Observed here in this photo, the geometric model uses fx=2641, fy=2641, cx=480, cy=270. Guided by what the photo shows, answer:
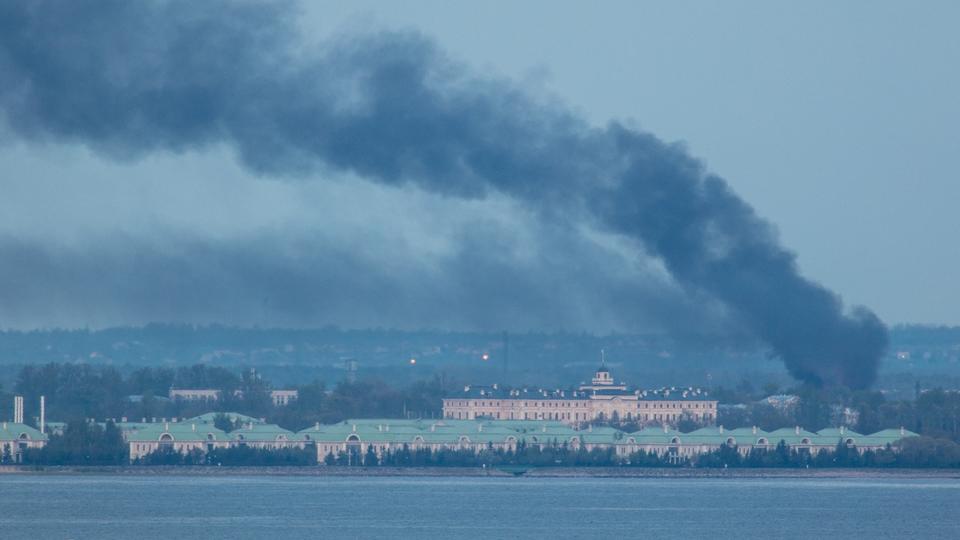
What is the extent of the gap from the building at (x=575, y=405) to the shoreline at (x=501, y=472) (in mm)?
32209

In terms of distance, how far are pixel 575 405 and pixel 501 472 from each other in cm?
3661

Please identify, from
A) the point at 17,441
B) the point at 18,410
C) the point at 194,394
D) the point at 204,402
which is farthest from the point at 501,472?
the point at 194,394

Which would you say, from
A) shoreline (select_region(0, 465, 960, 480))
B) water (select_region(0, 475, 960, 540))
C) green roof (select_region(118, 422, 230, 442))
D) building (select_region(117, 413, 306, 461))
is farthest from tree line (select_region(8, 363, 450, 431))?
water (select_region(0, 475, 960, 540))

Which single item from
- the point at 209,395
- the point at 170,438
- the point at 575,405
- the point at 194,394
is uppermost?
the point at 194,394

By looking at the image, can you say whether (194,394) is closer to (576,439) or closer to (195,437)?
(195,437)

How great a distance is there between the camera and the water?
7775cm

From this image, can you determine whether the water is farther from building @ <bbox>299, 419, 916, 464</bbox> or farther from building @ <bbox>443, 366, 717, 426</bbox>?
building @ <bbox>443, 366, 717, 426</bbox>

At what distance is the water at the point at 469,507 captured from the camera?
77750 millimetres

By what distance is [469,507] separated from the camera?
8888cm

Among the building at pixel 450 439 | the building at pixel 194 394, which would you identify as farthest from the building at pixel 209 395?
the building at pixel 450 439

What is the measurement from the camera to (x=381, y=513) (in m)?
85.1

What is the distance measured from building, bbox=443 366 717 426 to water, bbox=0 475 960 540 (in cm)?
3668

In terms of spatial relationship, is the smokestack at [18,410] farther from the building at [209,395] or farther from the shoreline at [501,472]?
the building at [209,395]

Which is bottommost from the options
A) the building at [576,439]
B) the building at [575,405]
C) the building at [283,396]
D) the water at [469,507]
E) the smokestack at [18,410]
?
the water at [469,507]
